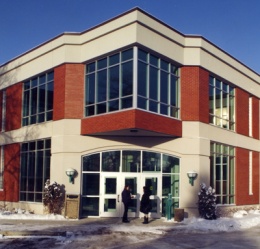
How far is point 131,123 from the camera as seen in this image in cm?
1927

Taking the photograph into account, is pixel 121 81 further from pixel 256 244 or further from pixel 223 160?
pixel 256 244

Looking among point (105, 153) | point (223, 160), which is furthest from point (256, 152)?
point (105, 153)

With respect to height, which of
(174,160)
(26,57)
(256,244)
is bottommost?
(256,244)

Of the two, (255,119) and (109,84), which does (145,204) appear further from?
(255,119)

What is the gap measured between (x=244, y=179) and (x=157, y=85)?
945 cm

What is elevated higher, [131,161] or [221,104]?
[221,104]

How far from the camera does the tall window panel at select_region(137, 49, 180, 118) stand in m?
20.2

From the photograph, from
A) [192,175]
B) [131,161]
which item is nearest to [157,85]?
[131,161]

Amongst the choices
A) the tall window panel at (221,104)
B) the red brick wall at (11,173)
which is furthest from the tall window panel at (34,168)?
the tall window panel at (221,104)

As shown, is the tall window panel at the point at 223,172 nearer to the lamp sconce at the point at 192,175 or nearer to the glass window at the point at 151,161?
the lamp sconce at the point at 192,175

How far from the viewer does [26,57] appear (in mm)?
25047

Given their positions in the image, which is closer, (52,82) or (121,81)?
(121,81)

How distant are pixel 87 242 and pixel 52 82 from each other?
37.3ft

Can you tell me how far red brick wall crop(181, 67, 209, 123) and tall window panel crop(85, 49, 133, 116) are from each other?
354 cm
